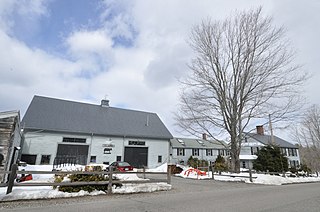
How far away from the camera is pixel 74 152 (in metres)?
24.6

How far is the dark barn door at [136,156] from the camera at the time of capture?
1119 inches

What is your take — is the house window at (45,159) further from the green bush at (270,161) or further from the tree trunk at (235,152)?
the green bush at (270,161)

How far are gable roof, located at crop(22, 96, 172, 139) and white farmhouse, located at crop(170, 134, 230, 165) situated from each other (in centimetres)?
899

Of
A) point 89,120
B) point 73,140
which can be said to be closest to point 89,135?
point 73,140

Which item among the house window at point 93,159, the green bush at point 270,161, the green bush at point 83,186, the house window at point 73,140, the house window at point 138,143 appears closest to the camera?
the green bush at point 83,186

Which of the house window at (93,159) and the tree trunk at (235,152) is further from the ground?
the tree trunk at (235,152)

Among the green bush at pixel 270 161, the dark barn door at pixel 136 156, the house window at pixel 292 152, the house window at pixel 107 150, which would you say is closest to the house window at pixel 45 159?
the house window at pixel 107 150

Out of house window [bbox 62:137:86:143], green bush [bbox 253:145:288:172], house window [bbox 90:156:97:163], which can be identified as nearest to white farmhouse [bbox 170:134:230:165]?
green bush [bbox 253:145:288:172]

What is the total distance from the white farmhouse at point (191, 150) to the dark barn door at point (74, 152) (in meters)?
18.5

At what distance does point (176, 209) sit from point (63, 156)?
21404 millimetres

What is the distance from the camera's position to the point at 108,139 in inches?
1079

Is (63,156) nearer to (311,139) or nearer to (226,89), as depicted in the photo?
(226,89)

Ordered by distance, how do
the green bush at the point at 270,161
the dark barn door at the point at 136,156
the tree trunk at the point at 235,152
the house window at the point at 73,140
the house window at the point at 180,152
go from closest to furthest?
the tree trunk at the point at 235,152, the green bush at the point at 270,161, the house window at the point at 73,140, the dark barn door at the point at 136,156, the house window at the point at 180,152

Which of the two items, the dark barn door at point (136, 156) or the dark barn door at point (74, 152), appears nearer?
the dark barn door at point (74, 152)
